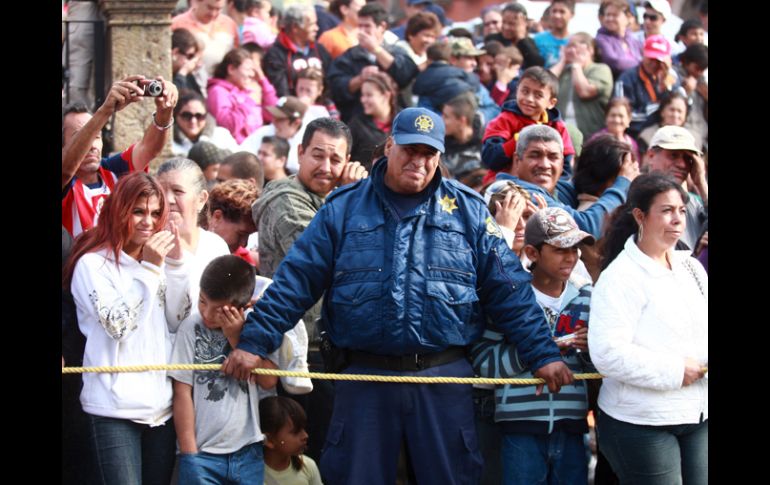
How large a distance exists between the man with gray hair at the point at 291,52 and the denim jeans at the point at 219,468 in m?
5.53

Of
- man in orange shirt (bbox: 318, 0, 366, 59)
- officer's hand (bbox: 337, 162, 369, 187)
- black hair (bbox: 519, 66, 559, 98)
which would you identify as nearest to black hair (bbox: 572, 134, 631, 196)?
black hair (bbox: 519, 66, 559, 98)

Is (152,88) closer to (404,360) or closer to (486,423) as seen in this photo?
(404,360)

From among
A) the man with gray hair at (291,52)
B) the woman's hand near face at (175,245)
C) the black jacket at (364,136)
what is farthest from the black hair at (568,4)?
the woman's hand near face at (175,245)

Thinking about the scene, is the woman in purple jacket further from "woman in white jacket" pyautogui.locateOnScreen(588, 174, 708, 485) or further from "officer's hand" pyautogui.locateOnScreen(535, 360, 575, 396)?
"officer's hand" pyautogui.locateOnScreen(535, 360, 575, 396)

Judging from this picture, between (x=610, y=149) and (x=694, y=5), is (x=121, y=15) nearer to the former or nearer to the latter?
(x=610, y=149)

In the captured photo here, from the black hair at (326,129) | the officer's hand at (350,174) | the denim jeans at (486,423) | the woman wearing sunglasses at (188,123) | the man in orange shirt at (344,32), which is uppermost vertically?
the man in orange shirt at (344,32)

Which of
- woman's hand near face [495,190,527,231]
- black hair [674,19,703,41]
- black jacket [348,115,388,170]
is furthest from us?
black hair [674,19,703,41]

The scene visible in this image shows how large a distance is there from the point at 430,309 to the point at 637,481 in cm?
130

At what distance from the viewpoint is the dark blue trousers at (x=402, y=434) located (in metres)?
5.77

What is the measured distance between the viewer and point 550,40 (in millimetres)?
12078

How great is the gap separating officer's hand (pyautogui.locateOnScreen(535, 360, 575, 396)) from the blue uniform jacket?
4 centimetres

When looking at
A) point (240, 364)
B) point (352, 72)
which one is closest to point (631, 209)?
point (240, 364)

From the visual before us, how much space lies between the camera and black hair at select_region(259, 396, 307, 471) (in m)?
6.27

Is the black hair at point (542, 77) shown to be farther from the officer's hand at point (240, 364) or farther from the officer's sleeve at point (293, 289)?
the officer's hand at point (240, 364)
